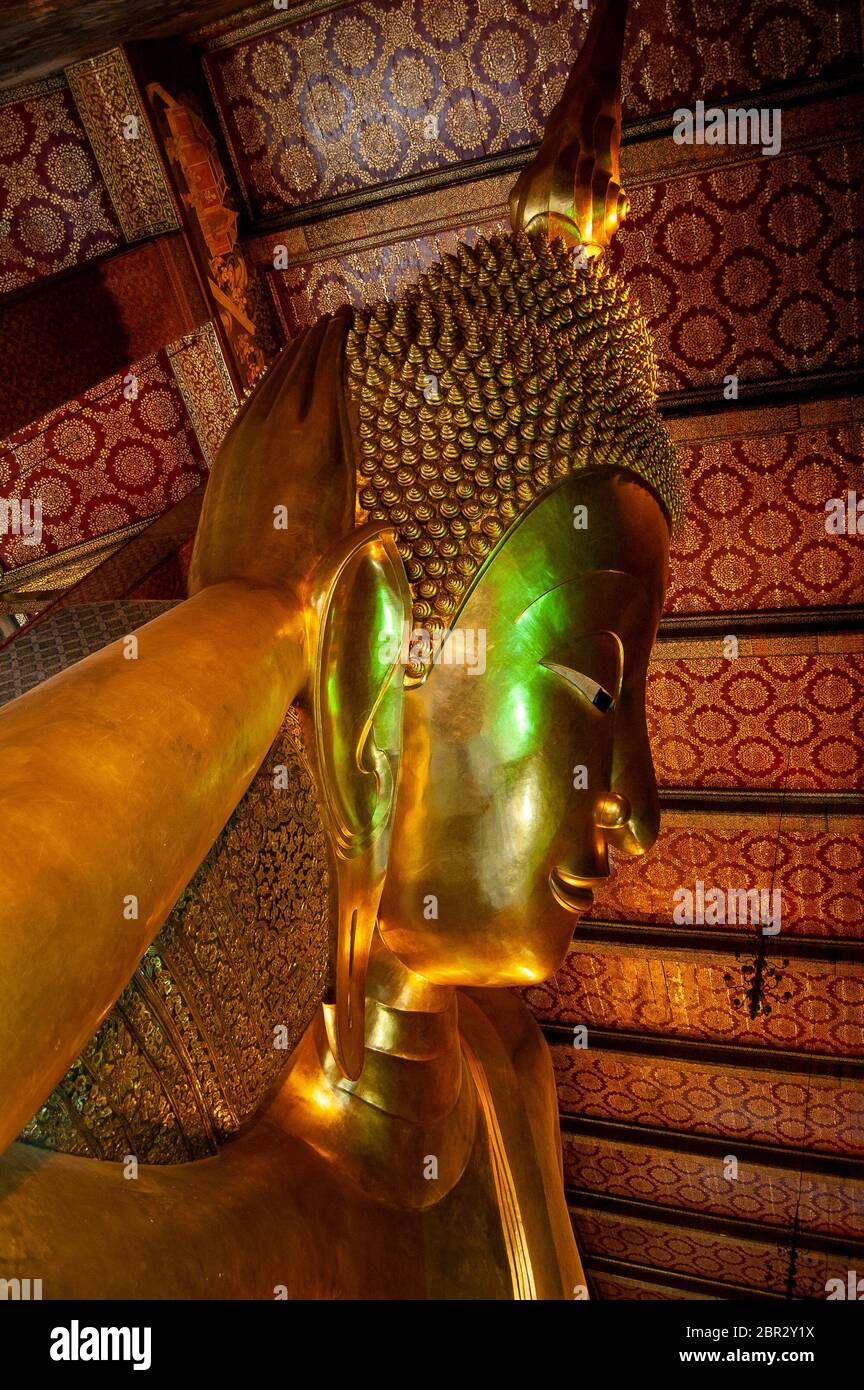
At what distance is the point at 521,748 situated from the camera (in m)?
1.23

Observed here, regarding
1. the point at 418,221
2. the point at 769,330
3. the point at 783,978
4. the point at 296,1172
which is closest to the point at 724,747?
the point at 783,978

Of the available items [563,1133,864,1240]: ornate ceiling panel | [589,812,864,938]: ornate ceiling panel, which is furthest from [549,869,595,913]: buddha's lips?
[563,1133,864,1240]: ornate ceiling panel

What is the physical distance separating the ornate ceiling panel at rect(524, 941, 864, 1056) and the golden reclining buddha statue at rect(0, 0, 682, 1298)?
2.09 metres

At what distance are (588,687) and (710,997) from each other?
2757mm

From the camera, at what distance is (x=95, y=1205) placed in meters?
0.87

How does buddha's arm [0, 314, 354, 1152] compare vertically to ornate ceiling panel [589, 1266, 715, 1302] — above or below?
above

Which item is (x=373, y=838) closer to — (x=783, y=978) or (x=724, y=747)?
(x=724, y=747)

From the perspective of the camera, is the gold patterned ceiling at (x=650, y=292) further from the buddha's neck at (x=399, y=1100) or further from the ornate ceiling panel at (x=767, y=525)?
the buddha's neck at (x=399, y=1100)

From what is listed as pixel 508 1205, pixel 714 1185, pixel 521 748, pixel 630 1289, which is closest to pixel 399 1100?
pixel 508 1205

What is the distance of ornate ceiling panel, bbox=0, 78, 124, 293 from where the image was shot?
231cm

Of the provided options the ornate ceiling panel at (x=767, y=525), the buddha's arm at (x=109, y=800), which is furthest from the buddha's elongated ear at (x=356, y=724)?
the ornate ceiling panel at (x=767, y=525)

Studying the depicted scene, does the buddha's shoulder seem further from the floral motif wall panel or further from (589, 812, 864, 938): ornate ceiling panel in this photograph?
the floral motif wall panel

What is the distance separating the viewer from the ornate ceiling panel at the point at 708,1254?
410cm

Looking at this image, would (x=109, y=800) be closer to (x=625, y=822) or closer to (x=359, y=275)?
(x=625, y=822)
